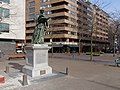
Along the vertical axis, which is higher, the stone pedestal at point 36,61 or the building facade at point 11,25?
the building facade at point 11,25

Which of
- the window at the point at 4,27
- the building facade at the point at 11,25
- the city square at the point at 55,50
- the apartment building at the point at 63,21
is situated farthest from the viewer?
the apartment building at the point at 63,21

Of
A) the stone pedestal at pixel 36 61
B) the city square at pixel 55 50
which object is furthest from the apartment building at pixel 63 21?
the stone pedestal at pixel 36 61

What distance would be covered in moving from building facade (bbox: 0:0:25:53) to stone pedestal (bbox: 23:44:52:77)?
96.7 ft

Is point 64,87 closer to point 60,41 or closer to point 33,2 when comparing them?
point 60,41

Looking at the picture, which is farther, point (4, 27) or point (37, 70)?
point (4, 27)

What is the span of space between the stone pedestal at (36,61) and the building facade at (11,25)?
1160 inches

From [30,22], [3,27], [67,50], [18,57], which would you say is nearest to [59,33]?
Result: [67,50]

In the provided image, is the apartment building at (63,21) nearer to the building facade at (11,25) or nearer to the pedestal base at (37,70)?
the building facade at (11,25)

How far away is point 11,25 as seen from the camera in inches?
1678

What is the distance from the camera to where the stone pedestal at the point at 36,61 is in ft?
41.1

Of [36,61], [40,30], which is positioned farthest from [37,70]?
[40,30]

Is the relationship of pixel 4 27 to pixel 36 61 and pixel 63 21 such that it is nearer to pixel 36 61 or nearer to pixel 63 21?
pixel 63 21

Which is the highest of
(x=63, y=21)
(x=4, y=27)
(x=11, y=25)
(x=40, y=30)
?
(x=63, y=21)

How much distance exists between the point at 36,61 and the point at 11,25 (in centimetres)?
3228
